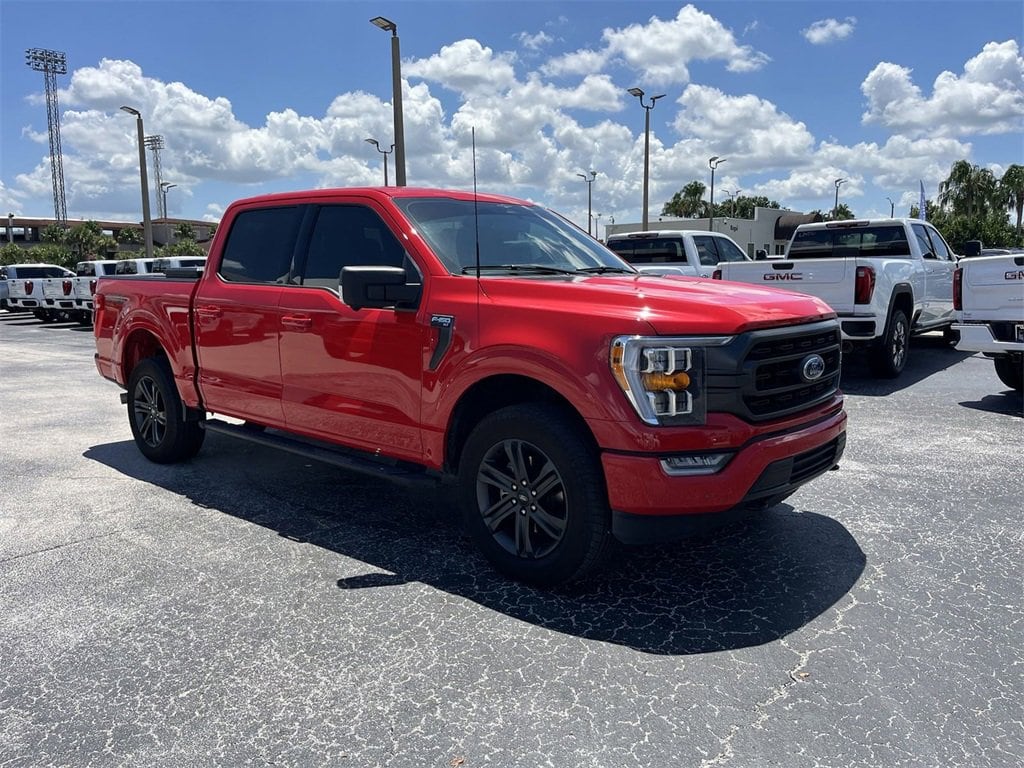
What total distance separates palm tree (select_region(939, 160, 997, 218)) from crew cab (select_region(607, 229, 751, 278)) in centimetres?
6959

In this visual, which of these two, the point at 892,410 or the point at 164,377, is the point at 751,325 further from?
the point at 892,410

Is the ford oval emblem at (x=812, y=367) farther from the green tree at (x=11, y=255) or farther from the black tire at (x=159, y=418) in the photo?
the green tree at (x=11, y=255)

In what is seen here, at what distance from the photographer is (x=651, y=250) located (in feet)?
43.9

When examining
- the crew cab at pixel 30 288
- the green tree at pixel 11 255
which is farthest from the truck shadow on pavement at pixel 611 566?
the green tree at pixel 11 255

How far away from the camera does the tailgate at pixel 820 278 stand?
29.4ft

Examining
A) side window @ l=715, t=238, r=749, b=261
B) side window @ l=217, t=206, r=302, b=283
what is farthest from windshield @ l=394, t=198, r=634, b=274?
side window @ l=715, t=238, r=749, b=261

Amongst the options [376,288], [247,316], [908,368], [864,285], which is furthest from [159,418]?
[908,368]

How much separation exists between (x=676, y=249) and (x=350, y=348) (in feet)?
31.2

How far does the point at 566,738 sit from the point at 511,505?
4.31 feet

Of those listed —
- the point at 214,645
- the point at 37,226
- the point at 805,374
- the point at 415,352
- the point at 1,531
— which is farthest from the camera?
the point at 37,226

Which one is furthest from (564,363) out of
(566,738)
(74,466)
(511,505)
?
(74,466)

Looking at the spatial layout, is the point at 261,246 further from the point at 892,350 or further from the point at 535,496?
the point at 892,350

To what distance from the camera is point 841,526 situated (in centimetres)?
458

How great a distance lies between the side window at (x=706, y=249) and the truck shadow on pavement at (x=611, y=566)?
29.3 ft
